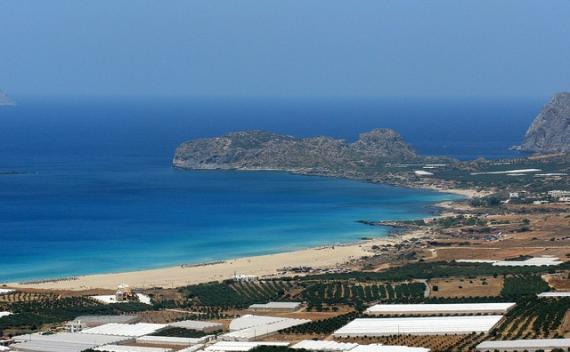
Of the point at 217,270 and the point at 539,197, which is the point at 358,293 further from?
the point at 539,197

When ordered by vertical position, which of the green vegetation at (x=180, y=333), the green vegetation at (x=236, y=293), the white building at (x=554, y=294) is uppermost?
the green vegetation at (x=236, y=293)

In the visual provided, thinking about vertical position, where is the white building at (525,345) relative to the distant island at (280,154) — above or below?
below

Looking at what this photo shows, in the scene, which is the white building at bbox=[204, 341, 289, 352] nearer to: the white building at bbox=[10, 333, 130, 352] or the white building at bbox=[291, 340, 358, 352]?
the white building at bbox=[291, 340, 358, 352]

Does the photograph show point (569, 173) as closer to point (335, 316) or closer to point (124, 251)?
point (124, 251)

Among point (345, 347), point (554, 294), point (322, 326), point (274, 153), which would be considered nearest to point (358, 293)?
point (554, 294)

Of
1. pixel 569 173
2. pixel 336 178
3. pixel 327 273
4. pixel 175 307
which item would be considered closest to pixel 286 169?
pixel 336 178

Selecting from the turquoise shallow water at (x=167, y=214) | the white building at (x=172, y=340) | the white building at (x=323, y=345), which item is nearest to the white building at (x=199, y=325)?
the white building at (x=172, y=340)

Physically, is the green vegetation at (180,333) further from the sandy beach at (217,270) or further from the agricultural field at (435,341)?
the sandy beach at (217,270)
